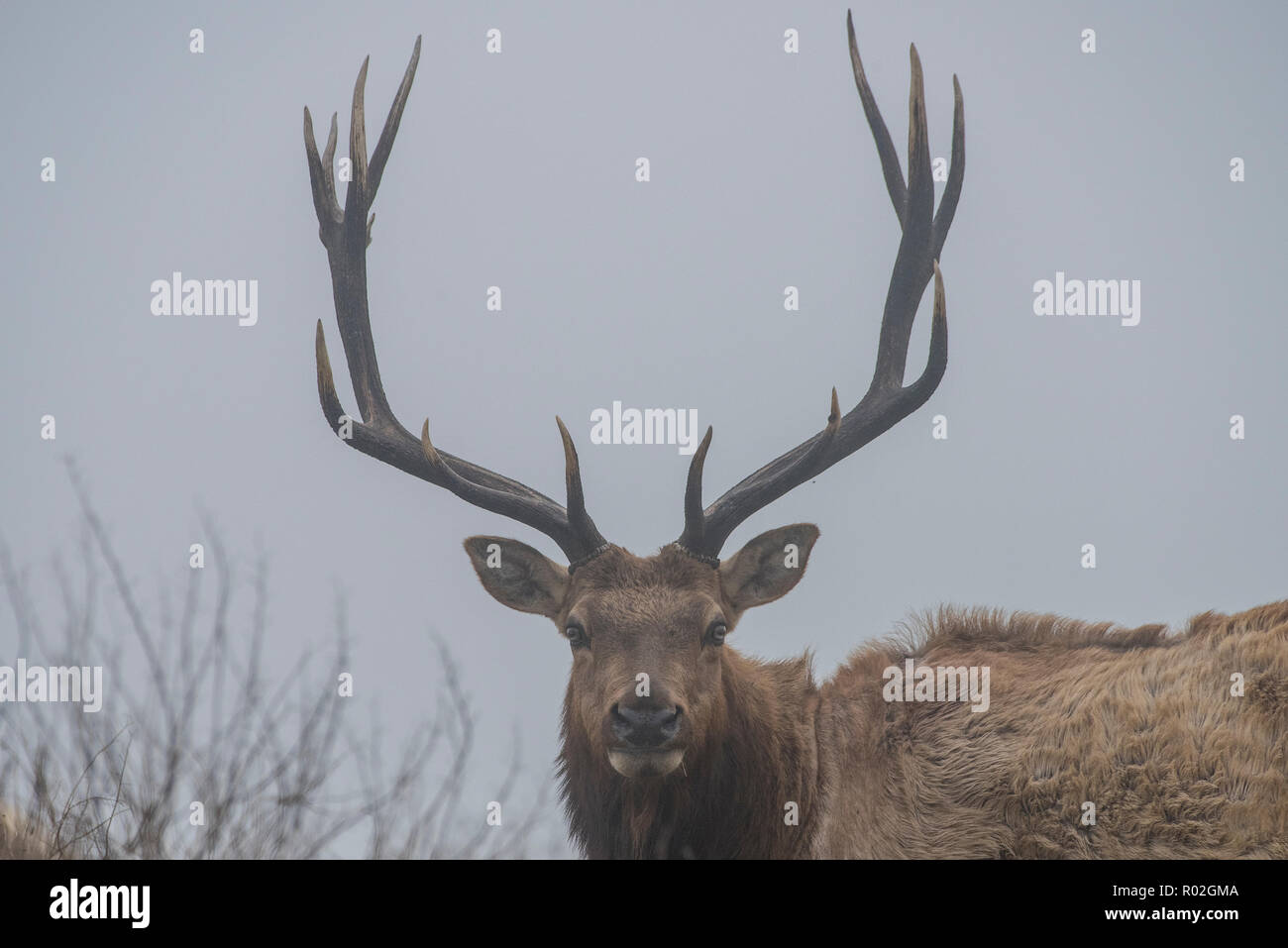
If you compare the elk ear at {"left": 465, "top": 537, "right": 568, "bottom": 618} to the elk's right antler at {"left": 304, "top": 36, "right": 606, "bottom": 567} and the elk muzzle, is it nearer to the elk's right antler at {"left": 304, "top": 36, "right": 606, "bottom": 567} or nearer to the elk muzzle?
the elk's right antler at {"left": 304, "top": 36, "right": 606, "bottom": 567}

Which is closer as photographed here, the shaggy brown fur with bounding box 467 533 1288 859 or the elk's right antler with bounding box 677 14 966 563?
the shaggy brown fur with bounding box 467 533 1288 859

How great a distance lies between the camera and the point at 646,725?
6.76m

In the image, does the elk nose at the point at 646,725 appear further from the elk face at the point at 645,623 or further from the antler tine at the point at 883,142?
the antler tine at the point at 883,142

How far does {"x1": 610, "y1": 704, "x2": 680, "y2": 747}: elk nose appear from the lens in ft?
22.2

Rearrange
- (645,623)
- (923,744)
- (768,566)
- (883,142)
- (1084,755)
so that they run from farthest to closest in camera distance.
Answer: (883,142) → (768,566) → (923,744) → (645,623) → (1084,755)

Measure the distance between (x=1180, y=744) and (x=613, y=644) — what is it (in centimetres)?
266

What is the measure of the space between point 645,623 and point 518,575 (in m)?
1.07

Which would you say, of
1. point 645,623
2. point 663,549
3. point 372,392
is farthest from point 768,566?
point 372,392

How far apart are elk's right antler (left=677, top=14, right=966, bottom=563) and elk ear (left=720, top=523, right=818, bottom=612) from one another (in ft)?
0.46

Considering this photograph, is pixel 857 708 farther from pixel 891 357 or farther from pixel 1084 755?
pixel 891 357

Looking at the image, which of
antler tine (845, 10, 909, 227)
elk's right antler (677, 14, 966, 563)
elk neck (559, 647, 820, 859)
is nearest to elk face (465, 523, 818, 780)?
elk neck (559, 647, 820, 859)
